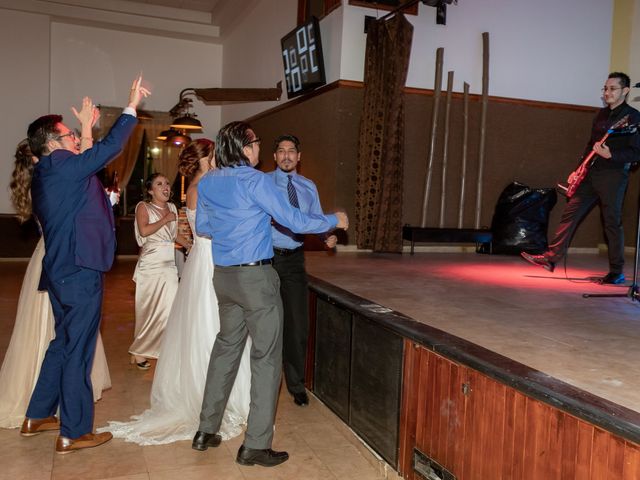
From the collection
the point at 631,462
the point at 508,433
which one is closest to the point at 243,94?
the point at 508,433

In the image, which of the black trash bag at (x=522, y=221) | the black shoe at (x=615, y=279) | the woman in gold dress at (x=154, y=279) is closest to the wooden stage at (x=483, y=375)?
the black shoe at (x=615, y=279)

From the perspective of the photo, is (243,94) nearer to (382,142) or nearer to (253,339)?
(382,142)

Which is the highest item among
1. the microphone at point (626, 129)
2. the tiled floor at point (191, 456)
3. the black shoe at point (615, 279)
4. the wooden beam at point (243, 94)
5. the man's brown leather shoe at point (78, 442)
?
the wooden beam at point (243, 94)

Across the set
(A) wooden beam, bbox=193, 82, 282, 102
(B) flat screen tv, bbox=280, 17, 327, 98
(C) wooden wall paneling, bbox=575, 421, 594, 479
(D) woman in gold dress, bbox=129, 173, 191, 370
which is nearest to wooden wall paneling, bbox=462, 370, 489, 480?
(C) wooden wall paneling, bbox=575, 421, 594, 479

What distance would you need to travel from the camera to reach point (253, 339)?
9.48 feet

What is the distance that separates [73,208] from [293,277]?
4.65 feet

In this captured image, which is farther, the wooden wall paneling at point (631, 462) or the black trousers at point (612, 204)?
the black trousers at point (612, 204)

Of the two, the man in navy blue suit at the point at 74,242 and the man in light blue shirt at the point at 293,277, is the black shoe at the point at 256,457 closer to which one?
the man in navy blue suit at the point at 74,242

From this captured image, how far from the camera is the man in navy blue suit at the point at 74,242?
283 cm

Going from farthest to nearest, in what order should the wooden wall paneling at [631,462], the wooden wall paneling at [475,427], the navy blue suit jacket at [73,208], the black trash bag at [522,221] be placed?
the black trash bag at [522,221] < the navy blue suit jacket at [73,208] < the wooden wall paneling at [475,427] < the wooden wall paneling at [631,462]

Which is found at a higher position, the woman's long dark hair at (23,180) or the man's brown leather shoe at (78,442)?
the woman's long dark hair at (23,180)

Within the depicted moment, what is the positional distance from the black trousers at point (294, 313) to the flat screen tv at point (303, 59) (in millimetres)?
4232

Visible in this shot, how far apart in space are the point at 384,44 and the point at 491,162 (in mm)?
2212

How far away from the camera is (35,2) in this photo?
36.1ft
